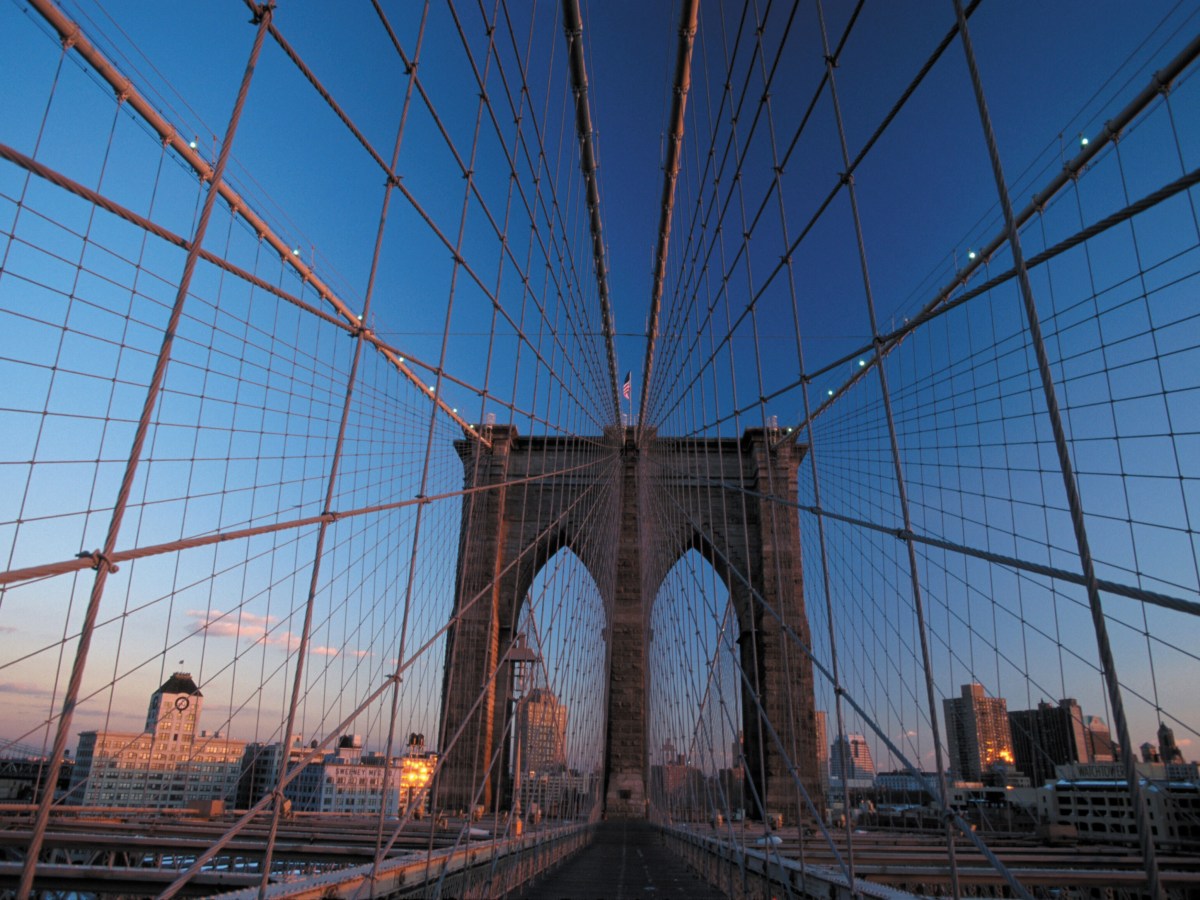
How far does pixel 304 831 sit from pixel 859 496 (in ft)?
34.2

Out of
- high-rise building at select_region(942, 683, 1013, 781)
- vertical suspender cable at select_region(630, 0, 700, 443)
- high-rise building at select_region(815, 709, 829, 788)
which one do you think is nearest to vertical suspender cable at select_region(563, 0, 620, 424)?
vertical suspender cable at select_region(630, 0, 700, 443)

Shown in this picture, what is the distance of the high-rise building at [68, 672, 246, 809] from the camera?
24.8 ft

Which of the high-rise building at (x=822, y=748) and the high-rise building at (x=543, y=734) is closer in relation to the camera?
the high-rise building at (x=543, y=734)

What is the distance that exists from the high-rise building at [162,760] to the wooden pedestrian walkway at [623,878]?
3.50m

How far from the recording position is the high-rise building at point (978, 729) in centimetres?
951

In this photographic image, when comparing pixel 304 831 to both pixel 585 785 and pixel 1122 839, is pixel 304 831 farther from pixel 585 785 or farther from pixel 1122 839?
pixel 1122 839

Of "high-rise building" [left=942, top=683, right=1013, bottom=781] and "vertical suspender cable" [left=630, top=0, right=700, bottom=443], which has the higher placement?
"vertical suspender cable" [left=630, top=0, right=700, bottom=443]

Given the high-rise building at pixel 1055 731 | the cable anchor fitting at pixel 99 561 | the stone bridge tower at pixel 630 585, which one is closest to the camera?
the cable anchor fitting at pixel 99 561

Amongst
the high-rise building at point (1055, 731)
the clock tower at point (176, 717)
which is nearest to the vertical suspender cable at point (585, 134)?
the high-rise building at point (1055, 731)

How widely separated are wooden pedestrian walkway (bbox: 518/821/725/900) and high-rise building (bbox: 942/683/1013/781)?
403cm

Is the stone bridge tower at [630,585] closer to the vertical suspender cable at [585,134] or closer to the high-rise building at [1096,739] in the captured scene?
the vertical suspender cable at [585,134]

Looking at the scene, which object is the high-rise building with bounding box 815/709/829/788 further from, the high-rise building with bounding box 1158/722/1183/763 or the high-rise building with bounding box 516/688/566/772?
the high-rise building with bounding box 1158/722/1183/763

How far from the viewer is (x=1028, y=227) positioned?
5336 mm

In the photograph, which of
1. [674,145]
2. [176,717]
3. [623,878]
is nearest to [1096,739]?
[623,878]
